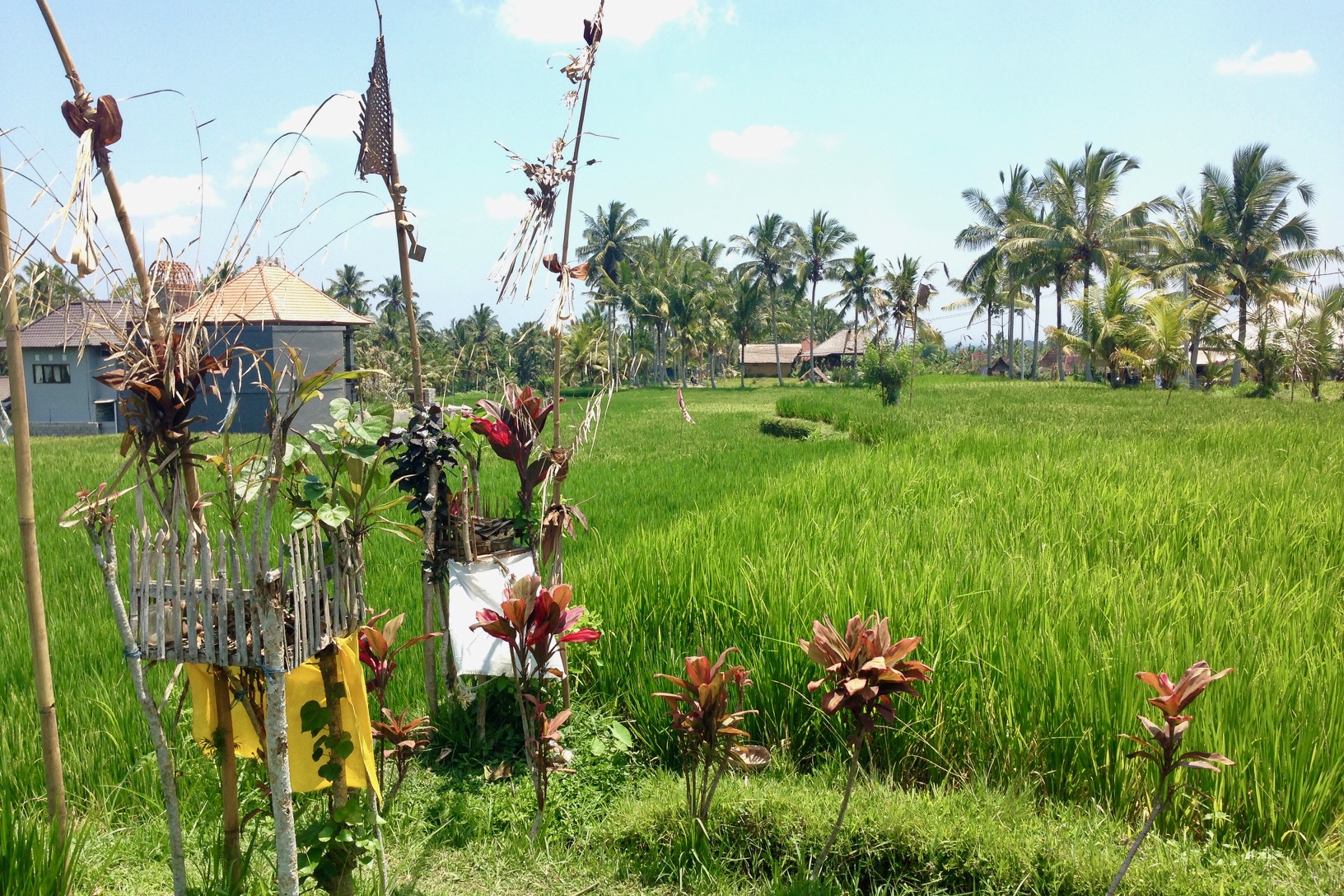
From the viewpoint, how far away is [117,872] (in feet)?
6.78

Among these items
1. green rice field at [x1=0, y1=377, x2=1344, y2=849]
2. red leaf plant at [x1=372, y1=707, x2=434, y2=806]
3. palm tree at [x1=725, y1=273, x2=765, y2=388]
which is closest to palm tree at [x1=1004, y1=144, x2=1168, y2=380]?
palm tree at [x1=725, y1=273, x2=765, y2=388]

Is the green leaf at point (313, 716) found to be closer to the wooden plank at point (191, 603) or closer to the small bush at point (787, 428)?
the wooden plank at point (191, 603)

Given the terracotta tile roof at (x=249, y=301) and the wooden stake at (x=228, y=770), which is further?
the wooden stake at (x=228, y=770)

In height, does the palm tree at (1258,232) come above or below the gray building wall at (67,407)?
above

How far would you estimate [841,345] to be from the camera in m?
43.7

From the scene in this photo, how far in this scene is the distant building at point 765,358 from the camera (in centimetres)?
4881

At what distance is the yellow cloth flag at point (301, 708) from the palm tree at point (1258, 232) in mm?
29028

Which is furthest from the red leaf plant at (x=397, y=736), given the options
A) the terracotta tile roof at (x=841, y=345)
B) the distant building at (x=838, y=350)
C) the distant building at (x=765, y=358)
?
the distant building at (x=765, y=358)

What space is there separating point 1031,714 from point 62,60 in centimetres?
288

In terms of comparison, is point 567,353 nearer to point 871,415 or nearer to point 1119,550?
point 871,415

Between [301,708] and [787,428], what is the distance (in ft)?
41.2

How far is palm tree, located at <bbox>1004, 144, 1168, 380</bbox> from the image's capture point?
27.4 m

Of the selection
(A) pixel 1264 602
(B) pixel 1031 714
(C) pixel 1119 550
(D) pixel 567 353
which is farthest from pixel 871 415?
(D) pixel 567 353

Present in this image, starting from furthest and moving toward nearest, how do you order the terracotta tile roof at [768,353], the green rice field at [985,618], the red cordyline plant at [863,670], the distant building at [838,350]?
1. the terracotta tile roof at [768,353]
2. the distant building at [838,350]
3. the green rice field at [985,618]
4. the red cordyline plant at [863,670]
